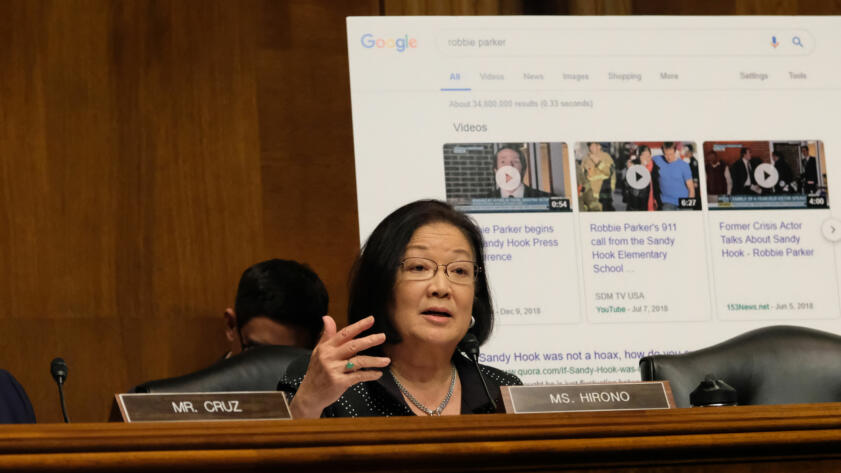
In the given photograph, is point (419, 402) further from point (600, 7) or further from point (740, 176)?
point (600, 7)

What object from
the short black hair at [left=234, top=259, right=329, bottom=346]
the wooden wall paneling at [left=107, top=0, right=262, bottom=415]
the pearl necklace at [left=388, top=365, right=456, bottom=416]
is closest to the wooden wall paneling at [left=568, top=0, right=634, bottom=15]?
the wooden wall paneling at [left=107, top=0, right=262, bottom=415]

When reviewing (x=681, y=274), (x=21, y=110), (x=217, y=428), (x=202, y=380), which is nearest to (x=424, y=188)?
(x=681, y=274)

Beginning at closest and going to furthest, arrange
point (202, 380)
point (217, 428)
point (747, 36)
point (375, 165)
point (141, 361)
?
point (217, 428) < point (202, 380) < point (375, 165) < point (747, 36) < point (141, 361)

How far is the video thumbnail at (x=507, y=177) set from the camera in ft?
11.6

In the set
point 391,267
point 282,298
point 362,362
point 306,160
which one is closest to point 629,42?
point 306,160

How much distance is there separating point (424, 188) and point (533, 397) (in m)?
1.90

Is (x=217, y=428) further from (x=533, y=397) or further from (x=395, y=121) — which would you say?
(x=395, y=121)

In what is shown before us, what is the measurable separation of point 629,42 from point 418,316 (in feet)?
5.28

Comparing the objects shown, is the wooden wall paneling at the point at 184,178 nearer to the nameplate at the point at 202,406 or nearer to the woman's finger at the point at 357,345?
the woman's finger at the point at 357,345

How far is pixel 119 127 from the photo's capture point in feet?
13.2

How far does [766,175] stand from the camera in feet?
12.1

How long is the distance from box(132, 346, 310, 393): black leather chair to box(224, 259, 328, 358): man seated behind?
19.9 inches

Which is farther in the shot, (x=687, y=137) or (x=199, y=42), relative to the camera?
(x=199, y=42)

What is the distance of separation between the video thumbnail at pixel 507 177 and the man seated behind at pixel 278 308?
55 centimetres
